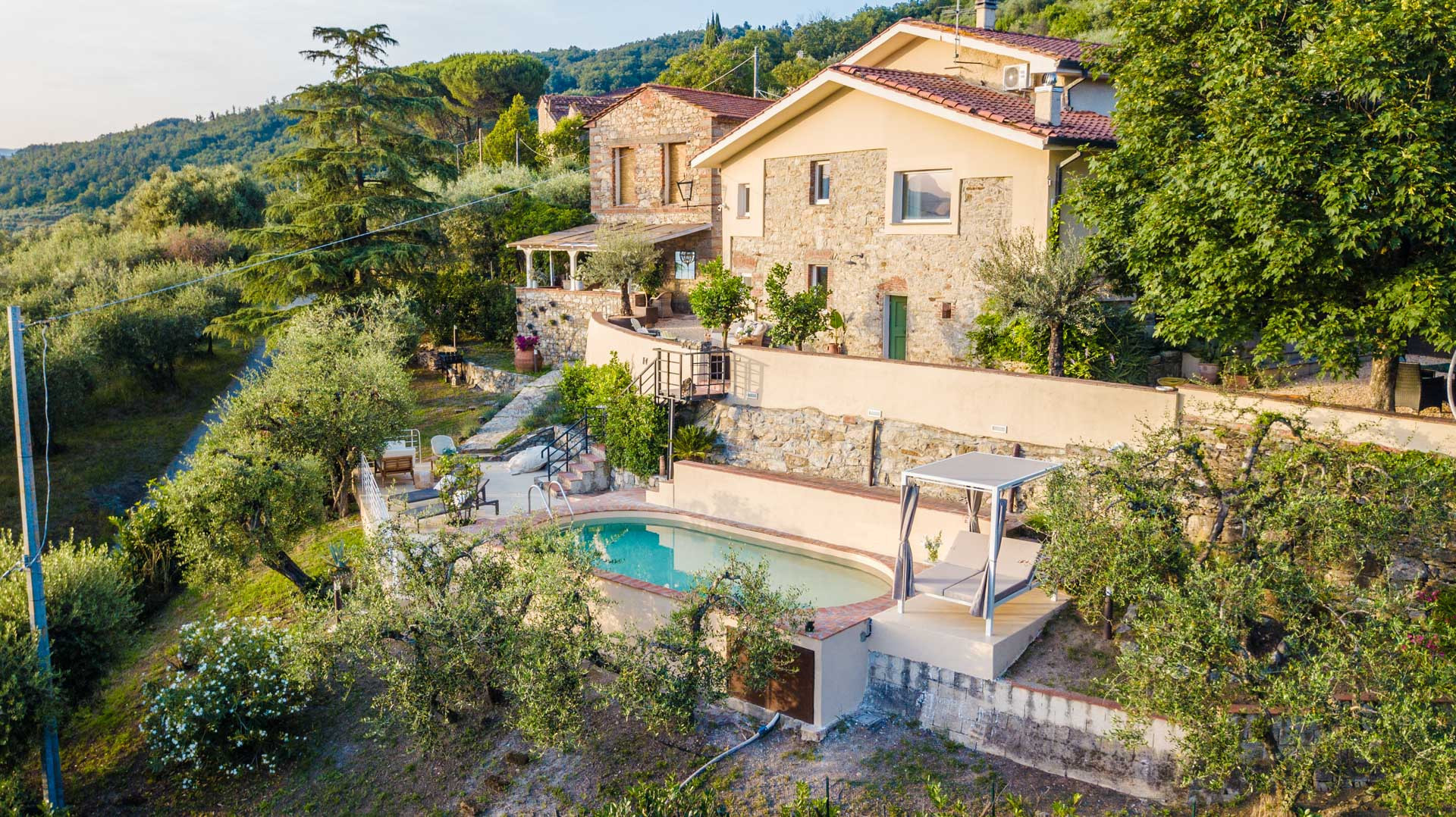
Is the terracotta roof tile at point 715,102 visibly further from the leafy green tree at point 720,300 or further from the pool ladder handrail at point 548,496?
the pool ladder handrail at point 548,496

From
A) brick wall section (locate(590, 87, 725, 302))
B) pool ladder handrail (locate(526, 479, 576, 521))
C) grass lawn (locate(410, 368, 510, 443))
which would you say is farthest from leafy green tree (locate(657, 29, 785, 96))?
pool ladder handrail (locate(526, 479, 576, 521))

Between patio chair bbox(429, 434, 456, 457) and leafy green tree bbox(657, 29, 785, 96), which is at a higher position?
leafy green tree bbox(657, 29, 785, 96)

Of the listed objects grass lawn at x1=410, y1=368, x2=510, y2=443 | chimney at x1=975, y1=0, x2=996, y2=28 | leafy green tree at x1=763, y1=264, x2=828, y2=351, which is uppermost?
→ chimney at x1=975, y1=0, x2=996, y2=28

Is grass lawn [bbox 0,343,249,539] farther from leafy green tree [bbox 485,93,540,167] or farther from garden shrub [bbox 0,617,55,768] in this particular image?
leafy green tree [bbox 485,93,540,167]

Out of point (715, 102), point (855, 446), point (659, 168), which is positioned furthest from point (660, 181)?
point (855, 446)

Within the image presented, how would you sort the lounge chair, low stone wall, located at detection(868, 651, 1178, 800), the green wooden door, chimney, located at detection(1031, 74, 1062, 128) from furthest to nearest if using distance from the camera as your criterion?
the green wooden door < chimney, located at detection(1031, 74, 1062, 128) < the lounge chair < low stone wall, located at detection(868, 651, 1178, 800)

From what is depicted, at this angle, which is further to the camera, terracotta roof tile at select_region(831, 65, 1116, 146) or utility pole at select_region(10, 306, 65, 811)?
terracotta roof tile at select_region(831, 65, 1116, 146)

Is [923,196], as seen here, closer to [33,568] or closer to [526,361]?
[526,361]
